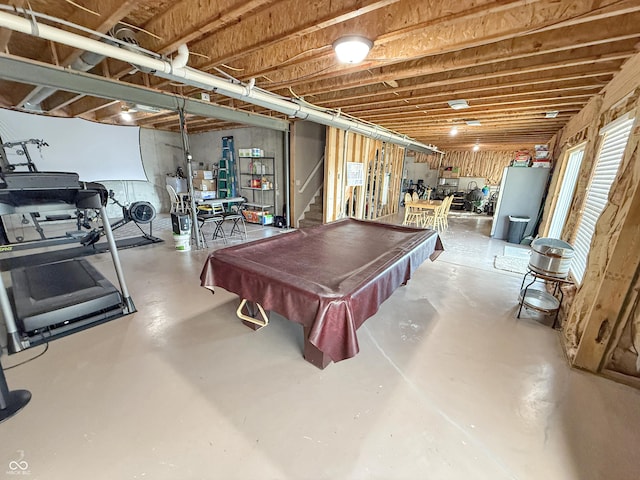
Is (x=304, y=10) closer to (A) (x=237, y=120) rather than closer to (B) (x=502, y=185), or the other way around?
(A) (x=237, y=120)

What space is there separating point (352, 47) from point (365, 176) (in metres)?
5.50

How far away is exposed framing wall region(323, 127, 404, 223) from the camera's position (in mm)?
6562

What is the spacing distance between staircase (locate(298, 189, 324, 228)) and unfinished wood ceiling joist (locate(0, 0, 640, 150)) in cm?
317

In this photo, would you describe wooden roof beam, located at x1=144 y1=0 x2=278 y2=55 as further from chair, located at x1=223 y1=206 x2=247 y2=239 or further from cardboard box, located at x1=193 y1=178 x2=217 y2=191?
cardboard box, located at x1=193 y1=178 x2=217 y2=191

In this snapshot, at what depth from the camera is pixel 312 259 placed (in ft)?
8.24

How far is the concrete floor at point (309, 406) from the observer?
4.75 ft

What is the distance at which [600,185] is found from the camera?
299 cm

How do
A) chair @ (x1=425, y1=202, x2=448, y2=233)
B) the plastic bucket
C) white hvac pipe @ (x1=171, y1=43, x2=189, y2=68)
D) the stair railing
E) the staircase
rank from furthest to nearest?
1. the staircase
2. the stair railing
3. chair @ (x1=425, y1=202, x2=448, y2=233)
4. the plastic bucket
5. white hvac pipe @ (x1=171, y1=43, x2=189, y2=68)

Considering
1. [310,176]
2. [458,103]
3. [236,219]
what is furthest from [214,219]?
[458,103]

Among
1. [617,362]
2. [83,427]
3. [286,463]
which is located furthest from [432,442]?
[83,427]

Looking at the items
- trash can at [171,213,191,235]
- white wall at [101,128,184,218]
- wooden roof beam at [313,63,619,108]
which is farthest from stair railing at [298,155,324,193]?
white wall at [101,128,184,218]

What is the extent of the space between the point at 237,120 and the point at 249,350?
15.9ft

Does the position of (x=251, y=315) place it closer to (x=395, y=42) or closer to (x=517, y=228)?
(x=395, y=42)

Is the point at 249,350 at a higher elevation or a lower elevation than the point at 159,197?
lower
